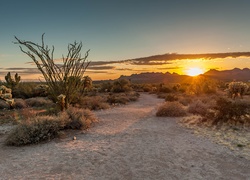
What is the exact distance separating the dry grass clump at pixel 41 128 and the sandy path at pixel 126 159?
1.22ft

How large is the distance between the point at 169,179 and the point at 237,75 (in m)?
123

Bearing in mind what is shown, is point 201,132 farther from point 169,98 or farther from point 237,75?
point 237,75

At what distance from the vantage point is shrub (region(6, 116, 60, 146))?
27.4 ft

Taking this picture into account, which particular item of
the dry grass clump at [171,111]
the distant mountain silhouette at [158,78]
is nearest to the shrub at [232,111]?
the dry grass clump at [171,111]

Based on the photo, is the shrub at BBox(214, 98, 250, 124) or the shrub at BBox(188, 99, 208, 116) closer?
the shrub at BBox(214, 98, 250, 124)

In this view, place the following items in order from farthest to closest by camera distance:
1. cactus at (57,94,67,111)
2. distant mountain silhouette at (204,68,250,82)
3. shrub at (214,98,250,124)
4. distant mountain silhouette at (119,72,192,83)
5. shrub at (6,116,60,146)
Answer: distant mountain silhouette at (119,72,192,83) < distant mountain silhouette at (204,68,250,82) < cactus at (57,94,67,111) < shrub at (214,98,250,124) < shrub at (6,116,60,146)

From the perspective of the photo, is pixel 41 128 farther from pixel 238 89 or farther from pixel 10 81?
pixel 10 81

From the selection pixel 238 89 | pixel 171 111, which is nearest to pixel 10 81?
pixel 171 111

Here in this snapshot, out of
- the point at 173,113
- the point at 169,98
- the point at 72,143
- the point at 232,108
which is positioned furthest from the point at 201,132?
the point at 169,98

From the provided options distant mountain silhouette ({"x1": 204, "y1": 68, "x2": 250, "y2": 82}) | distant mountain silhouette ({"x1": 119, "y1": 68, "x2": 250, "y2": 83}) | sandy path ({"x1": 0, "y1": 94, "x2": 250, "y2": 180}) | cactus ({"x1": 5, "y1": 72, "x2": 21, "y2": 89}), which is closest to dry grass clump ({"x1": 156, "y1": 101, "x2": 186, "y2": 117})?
sandy path ({"x1": 0, "y1": 94, "x2": 250, "y2": 180})

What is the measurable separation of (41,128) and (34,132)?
0.99 feet

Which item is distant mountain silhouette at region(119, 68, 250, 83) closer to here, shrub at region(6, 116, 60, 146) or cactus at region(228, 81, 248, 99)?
cactus at region(228, 81, 248, 99)

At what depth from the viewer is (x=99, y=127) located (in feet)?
36.0

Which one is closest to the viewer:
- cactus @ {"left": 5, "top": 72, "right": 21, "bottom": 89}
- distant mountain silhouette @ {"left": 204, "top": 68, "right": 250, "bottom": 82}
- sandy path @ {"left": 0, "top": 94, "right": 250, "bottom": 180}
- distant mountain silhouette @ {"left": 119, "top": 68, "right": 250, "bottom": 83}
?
sandy path @ {"left": 0, "top": 94, "right": 250, "bottom": 180}
